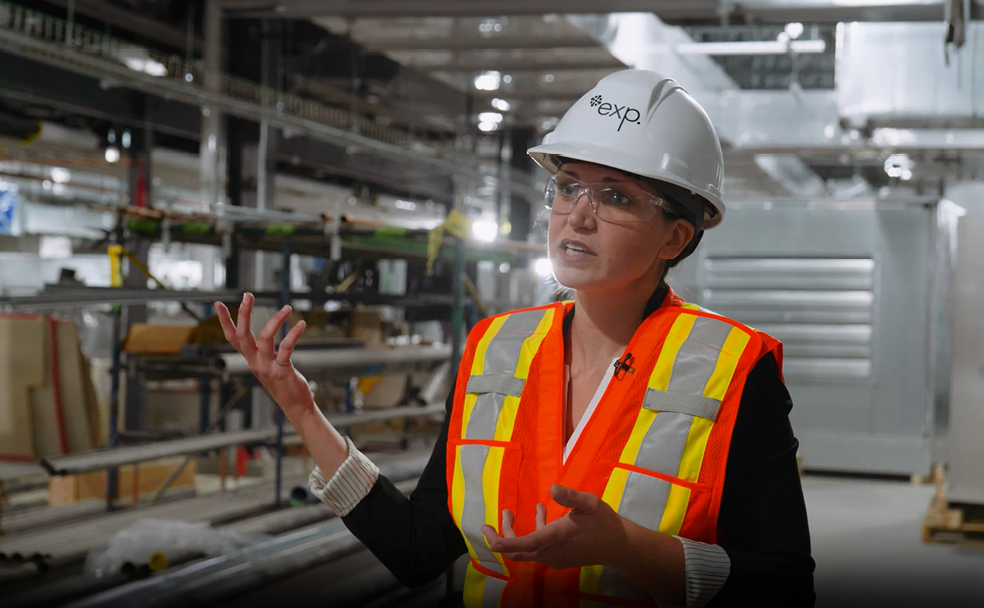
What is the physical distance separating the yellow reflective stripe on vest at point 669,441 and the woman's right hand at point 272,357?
54 centimetres

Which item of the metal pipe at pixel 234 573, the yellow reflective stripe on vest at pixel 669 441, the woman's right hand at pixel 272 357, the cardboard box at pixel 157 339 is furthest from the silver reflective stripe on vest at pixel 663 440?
the cardboard box at pixel 157 339

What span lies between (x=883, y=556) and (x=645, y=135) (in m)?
5.61

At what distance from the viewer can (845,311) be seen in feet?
29.6

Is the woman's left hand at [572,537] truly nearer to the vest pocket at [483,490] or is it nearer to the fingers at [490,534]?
the fingers at [490,534]

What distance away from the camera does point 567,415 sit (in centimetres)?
171

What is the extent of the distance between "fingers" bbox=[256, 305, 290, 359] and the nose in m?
0.49

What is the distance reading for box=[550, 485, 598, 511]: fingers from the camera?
4.15 ft

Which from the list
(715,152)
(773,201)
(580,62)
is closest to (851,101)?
(773,201)

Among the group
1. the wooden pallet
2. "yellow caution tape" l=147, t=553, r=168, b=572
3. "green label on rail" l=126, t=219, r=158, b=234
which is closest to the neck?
"yellow caution tape" l=147, t=553, r=168, b=572

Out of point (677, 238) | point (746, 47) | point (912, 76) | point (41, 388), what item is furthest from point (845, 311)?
point (677, 238)

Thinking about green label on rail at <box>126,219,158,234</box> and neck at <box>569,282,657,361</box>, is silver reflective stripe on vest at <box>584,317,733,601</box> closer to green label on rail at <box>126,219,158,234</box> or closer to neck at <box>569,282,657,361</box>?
neck at <box>569,282,657,361</box>

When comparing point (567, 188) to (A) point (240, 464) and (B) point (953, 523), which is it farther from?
(A) point (240, 464)

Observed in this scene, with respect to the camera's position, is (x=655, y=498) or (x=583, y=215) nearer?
(x=655, y=498)

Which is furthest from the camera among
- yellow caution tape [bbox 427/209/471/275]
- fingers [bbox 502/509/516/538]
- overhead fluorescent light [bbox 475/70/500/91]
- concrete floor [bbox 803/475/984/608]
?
overhead fluorescent light [bbox 475/70/500/91]
